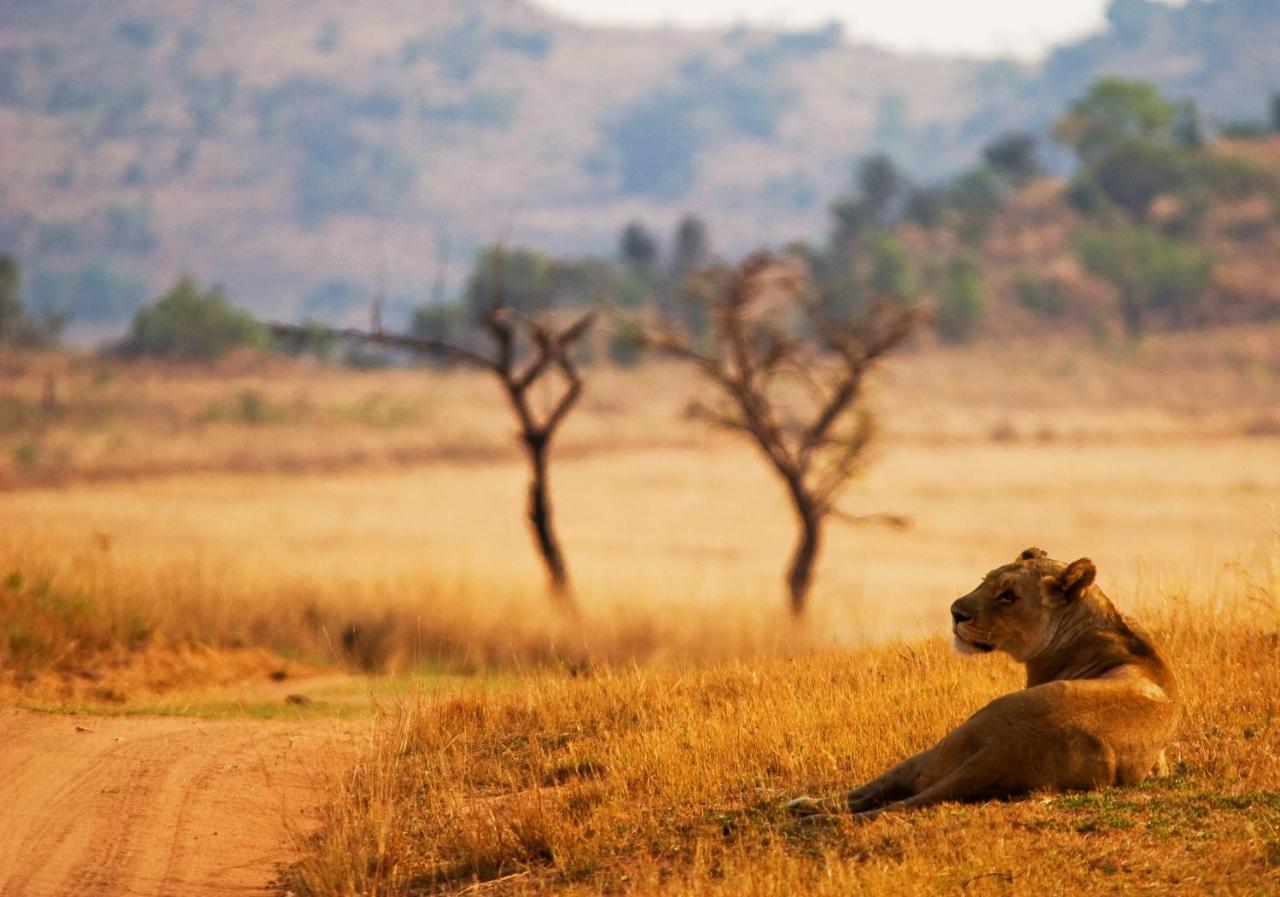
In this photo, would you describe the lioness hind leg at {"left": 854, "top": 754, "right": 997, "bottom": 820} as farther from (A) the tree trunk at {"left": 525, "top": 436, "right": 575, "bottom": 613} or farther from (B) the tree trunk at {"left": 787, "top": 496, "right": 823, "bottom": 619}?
(B) the tree trunk at {"left": 787, "top": 496, "right": 823, "bottom": 619}

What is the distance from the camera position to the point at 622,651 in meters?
19.6

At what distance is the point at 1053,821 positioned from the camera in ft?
26.2

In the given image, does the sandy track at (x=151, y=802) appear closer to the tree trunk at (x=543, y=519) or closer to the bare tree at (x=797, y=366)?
the tree trunk at (x=543, y=519)

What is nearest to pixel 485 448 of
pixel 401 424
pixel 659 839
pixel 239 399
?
pixel 401 424

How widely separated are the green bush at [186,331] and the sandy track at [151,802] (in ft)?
199

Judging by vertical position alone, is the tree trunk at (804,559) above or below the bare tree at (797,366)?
below

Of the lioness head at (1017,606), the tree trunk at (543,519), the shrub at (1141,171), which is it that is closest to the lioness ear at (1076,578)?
the lioness head at (1017,606)

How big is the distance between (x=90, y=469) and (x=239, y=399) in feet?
50.2

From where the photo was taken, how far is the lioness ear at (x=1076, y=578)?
847 cm

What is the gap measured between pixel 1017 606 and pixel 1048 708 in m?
0.75

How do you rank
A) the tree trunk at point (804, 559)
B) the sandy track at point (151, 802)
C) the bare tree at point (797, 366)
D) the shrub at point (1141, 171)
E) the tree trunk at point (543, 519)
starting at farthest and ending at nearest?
the shrub at point (1141, 171), the tree trunk at point (804, 559), the bare tree at point (797, 366), the tree trunk at point (543, 519), the sandy track at point (151, 802)

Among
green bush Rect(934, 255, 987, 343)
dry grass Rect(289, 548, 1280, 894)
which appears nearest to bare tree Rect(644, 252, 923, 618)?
dry grass Rect(289, 548, 1280, 894)

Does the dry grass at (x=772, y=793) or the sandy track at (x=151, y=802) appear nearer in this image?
the dry grass at (x=772, y=793)

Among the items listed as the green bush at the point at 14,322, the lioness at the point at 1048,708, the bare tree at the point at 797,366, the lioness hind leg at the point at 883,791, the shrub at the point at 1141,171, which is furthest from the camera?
the shrub at the point at 1141,171
